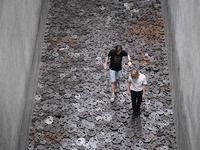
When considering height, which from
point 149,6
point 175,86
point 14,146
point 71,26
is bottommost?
point 14,146

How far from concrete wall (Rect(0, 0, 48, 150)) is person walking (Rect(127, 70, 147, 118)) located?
1994mm

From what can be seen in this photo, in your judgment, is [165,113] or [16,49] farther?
[165,113]

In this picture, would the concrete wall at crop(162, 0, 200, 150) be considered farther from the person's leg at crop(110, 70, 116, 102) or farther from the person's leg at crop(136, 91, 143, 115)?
the person's leg at crop(110, 70, 116, 102)

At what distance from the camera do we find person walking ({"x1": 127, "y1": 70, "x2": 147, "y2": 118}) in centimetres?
806

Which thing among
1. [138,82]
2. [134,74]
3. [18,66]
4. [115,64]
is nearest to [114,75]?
[115,64]

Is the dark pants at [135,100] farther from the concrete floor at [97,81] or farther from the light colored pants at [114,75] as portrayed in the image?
the light colored pants at [114,75]

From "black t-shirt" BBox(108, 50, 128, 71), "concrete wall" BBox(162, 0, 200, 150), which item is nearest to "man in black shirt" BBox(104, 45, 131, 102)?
"black t-shirt" BBox(108, 50, 128, 71)

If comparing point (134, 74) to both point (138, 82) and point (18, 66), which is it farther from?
point (18, 66)

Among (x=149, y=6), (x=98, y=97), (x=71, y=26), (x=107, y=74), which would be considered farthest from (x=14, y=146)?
(x=149, y=6)

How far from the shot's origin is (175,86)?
28.4 ft

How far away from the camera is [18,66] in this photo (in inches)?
299

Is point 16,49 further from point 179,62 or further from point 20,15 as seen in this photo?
point 179,62

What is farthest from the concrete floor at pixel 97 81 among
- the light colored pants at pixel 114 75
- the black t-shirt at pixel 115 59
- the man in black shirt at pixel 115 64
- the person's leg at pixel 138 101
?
the black t-shirt at pixel 115 59

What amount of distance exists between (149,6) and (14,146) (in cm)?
530
